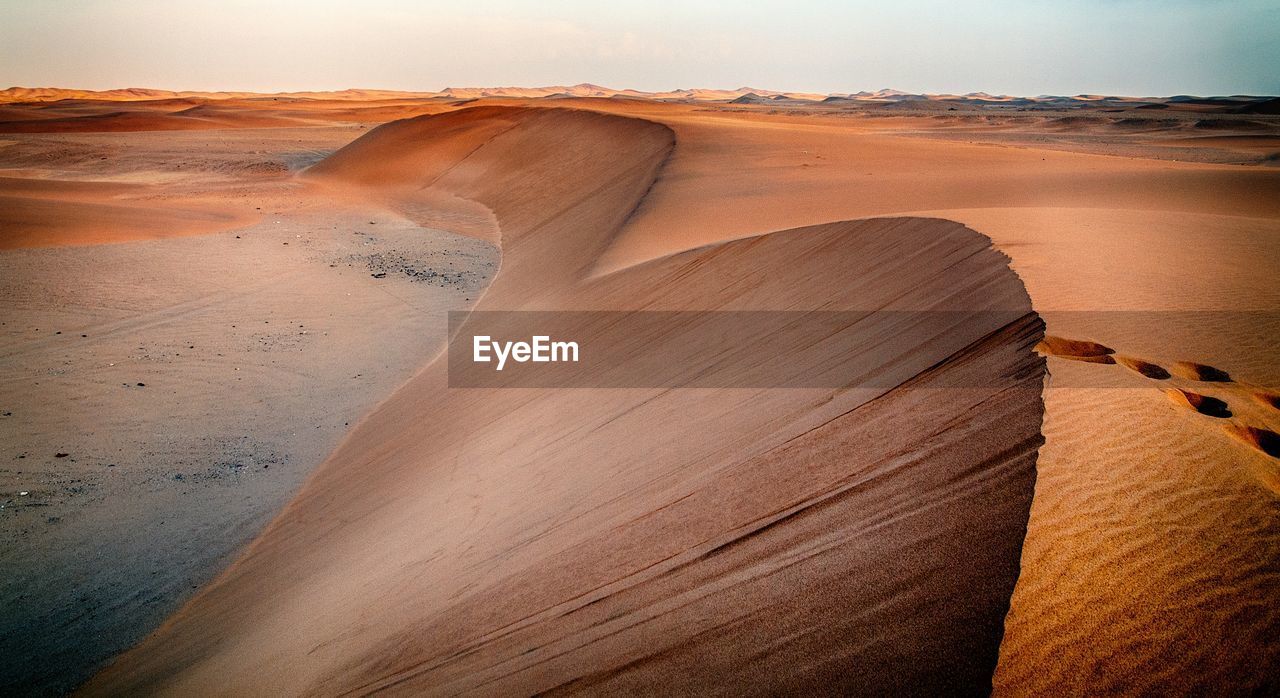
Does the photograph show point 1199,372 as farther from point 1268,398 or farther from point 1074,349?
point 1074,349

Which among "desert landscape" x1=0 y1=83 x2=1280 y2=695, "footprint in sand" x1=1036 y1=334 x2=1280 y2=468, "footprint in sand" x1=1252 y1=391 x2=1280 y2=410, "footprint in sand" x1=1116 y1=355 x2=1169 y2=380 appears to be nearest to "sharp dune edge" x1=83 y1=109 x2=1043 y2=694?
"desert landscape" x1=0 y1=83 x2=1280 y2=695

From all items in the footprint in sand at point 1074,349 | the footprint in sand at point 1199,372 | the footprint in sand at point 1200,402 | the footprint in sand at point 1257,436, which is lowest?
the footprint in sand at point 1257,436

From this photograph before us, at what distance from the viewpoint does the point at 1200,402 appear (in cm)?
260

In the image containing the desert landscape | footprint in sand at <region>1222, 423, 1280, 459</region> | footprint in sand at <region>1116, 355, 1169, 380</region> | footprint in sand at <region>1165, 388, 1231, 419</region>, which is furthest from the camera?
footprint in sand at <region>1116, 355, 1169, 380</region>

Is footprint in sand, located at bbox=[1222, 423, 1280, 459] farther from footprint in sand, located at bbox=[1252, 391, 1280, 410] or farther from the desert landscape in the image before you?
footprint in sand, located at bbox=[1252, 391, 1280, 410]

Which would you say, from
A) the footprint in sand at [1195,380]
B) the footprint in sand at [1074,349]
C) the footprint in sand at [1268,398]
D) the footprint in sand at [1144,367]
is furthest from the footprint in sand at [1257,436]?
the footprint in sand at [1074,349]

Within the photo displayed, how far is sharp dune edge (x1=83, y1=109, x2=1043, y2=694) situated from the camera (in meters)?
1.95

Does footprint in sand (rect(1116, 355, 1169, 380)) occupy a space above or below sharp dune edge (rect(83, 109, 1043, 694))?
above

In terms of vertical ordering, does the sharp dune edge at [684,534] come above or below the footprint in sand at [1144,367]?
below

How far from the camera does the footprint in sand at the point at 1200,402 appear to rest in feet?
8.22

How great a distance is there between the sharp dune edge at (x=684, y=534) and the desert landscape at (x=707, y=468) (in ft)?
0.05

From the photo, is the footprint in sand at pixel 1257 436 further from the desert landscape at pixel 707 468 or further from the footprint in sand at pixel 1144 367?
the footprint in sand at pixel 1144 367

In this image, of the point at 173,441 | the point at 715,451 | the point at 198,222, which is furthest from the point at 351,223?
the point at 715,451

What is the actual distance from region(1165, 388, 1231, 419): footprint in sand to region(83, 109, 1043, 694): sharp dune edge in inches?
21.1
